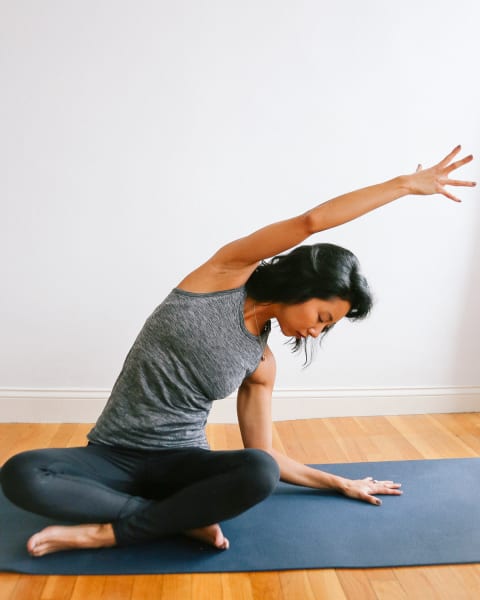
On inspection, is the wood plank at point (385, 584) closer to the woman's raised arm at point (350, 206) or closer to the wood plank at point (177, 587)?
the wood plank at point (177, 587)

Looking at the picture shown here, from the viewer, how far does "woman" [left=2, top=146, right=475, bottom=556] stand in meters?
1.82

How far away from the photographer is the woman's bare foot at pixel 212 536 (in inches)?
74.3

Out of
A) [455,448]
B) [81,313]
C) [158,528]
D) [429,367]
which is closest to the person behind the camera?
[158,528]

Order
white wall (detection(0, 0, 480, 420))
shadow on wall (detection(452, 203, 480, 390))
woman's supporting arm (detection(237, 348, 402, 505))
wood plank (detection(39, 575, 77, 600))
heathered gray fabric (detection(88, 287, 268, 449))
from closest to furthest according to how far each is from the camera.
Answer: wood plank (detection(39, 575, 77, 600)) → heathered gray fabric (detection(88, 287, 268, 449)) → woman's supporting arm (detection(237, 348, 402, 505)) → white wall (detection(0, 0, 480, 420)) → shadow on wall (detection(452, 203, 480, 390))

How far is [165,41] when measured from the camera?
2.74 m

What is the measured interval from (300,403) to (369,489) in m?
0.83

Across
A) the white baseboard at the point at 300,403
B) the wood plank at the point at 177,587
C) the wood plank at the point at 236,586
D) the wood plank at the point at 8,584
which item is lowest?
the white baseboard at the point at 300,403

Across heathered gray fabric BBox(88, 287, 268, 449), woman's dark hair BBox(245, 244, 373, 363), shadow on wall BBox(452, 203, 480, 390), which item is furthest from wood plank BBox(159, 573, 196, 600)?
shadow on wall BBox(452, 203, 480, 390)

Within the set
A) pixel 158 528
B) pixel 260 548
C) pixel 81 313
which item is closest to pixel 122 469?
pixel 158 528

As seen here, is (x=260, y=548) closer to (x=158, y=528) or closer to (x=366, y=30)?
(x=158, y=528)

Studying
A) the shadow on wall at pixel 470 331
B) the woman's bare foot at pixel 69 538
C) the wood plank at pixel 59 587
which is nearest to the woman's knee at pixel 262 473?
the woman's bare foot at pixel 69 538

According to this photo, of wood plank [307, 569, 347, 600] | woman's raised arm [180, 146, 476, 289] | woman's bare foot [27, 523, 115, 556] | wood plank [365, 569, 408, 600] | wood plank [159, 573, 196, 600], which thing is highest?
woman's raised arm [180, 146, 476, 289]

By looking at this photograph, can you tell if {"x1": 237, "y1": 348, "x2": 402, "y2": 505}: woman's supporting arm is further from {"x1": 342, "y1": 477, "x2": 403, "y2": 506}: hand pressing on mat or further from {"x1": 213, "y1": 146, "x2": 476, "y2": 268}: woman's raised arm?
{"x1": 213, "y1": 146, "x2": 476, "y2": 268}: woman's raised arm

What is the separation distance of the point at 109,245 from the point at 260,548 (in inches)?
56.6
